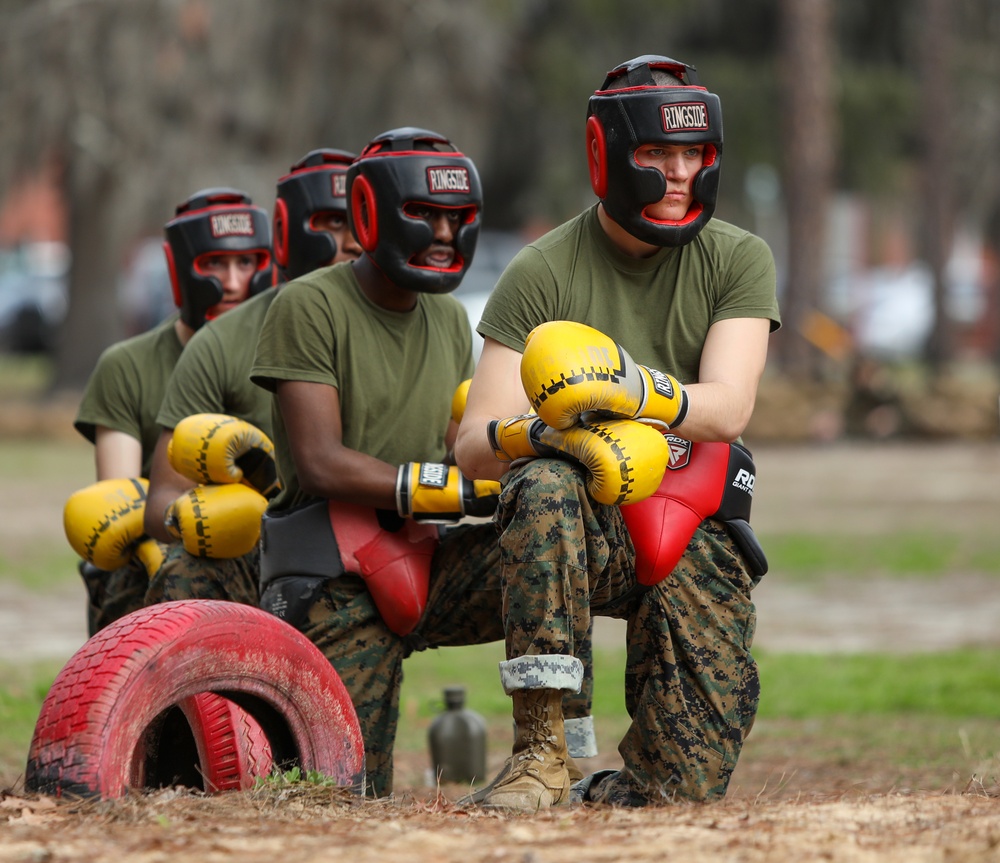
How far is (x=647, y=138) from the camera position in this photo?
16.3 feet

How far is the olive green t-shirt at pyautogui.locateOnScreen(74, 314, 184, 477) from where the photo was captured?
255 inches

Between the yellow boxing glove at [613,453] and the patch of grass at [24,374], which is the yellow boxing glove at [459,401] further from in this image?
the patch of grass at [24,374]

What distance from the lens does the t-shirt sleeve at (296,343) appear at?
5.31 m

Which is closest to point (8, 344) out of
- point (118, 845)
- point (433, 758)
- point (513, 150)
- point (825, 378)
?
point (513, 150)

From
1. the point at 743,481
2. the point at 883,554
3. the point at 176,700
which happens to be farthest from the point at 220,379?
the point at 883,554

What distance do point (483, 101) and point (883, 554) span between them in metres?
11.9

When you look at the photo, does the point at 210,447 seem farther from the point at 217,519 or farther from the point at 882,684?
the point at 882,684

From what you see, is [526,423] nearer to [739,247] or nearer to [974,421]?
[739,247]

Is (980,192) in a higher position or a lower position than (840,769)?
higher

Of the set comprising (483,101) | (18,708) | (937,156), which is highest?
(483,101)

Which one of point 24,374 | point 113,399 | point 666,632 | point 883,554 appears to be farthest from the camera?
point 24,374

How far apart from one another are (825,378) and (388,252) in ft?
57.3

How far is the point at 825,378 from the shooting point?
22250 millimetres

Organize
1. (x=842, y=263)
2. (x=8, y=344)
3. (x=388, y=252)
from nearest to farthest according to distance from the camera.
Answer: (x=388, y=252) < (x=8, y=344) < (x=842, y=263)
